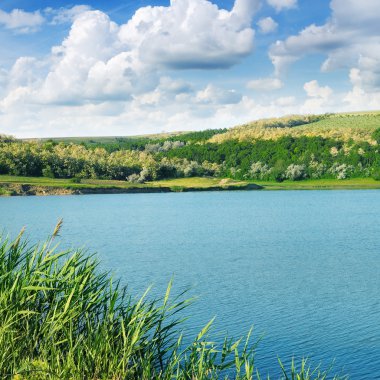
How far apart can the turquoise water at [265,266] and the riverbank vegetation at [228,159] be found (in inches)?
1770

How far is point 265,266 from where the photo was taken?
28203 mm

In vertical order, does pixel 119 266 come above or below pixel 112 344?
below

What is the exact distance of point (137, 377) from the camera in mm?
10242

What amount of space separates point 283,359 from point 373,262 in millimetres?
15986

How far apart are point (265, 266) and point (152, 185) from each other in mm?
76745

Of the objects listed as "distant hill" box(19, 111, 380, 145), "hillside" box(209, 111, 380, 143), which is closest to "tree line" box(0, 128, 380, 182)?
"hillside" box(209, 111, 380, 143)

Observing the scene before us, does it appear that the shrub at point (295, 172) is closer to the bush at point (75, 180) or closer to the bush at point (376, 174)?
the bush at point (376, 174)

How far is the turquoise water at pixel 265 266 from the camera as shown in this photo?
16.8 m

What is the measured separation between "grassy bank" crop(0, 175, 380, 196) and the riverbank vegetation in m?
2.74

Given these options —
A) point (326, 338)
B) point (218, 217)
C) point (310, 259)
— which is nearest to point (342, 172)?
point (218, 217)

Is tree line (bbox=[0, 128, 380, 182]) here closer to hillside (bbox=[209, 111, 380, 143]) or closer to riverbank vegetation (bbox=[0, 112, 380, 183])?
riverbank vegetation (bbox=[0, 112, 380, 183])

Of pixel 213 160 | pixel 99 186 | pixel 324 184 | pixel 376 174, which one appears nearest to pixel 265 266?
pixel 99 186

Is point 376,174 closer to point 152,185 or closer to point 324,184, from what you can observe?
point 324,184

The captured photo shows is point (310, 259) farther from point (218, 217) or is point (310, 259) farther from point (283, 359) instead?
point (218, 217)
